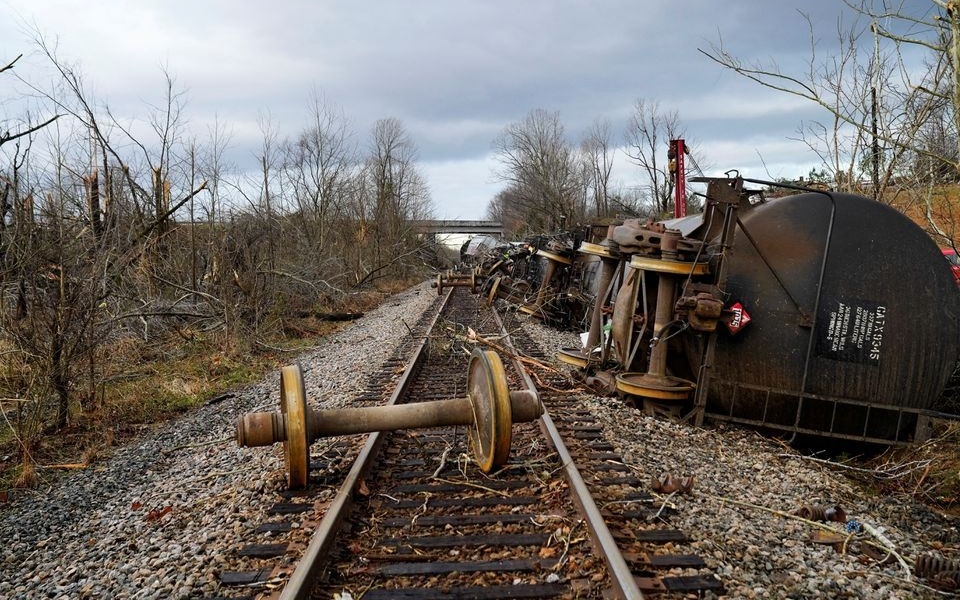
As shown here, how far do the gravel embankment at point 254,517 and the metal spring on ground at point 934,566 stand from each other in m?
0.10

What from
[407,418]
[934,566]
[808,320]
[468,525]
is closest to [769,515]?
[934,566]

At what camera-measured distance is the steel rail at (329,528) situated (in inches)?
119

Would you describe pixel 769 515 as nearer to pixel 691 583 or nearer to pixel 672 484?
pixel 672 484

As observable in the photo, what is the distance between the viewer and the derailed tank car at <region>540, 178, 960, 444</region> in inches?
232

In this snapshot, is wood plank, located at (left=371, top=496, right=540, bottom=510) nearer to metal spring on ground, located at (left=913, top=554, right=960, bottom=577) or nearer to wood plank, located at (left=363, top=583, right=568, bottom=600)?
wood plank, located at (left=363, top=583, right=568, bottom=600)

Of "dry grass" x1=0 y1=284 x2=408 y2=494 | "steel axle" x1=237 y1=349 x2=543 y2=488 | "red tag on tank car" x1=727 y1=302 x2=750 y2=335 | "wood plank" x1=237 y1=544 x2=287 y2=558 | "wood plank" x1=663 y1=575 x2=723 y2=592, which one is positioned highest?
"red tag on tank car" x1=727 y1=302 x2=750 y2=335

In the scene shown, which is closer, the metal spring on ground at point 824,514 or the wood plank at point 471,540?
the wood plank at point 471,540

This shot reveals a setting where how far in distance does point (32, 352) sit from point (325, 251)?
18391 millimetres

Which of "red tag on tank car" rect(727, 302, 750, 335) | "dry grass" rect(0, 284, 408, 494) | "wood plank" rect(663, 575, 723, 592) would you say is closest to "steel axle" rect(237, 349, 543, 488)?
"wood plank" rect(663, 575, 723, 592)

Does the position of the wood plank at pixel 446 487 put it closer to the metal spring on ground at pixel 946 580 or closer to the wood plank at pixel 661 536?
the wood plank at pixel 661 536

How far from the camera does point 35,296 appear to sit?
6.63m

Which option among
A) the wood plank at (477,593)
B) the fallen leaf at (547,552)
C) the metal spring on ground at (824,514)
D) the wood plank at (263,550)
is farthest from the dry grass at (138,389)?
the metal spring on ground at (824,514)

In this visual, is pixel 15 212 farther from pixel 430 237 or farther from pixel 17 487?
pixel 430 237

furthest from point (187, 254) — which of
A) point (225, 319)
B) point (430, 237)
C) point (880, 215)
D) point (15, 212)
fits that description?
point (430, 237)
